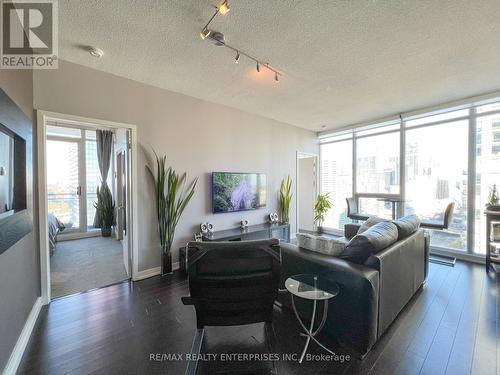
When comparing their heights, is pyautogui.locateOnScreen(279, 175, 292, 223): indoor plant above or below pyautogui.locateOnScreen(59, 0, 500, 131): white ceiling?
below

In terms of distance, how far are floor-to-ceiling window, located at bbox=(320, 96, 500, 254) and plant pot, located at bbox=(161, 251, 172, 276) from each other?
4.47 meters

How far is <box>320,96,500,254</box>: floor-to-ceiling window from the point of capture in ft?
12.1

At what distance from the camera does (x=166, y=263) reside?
123 inches

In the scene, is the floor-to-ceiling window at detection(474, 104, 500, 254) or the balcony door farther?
the balcony door

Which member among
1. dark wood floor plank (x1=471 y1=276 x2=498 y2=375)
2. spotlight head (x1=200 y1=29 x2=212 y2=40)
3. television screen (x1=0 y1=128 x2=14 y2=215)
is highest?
spotlight head (x1=200 y1=29 x2=212 y2=40)

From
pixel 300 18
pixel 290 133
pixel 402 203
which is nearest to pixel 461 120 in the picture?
pixel 402 203

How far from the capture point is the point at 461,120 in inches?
152

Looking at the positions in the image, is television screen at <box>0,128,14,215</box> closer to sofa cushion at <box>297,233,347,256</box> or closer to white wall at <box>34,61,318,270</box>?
white wall at <box>34,61,318,270</box>

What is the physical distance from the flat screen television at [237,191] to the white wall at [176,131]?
0.40 ft

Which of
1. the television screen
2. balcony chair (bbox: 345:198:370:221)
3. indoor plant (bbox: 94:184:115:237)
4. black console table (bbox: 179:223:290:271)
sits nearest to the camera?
the television screen

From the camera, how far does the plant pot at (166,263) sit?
310 cm

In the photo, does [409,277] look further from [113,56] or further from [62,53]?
[62,53]

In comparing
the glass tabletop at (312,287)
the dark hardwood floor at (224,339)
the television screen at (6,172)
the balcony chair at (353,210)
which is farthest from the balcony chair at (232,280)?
the balcony chair at (353,210)

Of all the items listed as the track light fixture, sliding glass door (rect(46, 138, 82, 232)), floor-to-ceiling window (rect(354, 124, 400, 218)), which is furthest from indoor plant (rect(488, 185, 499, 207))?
sliding glass door (rect(46, 138, 82, 232))
